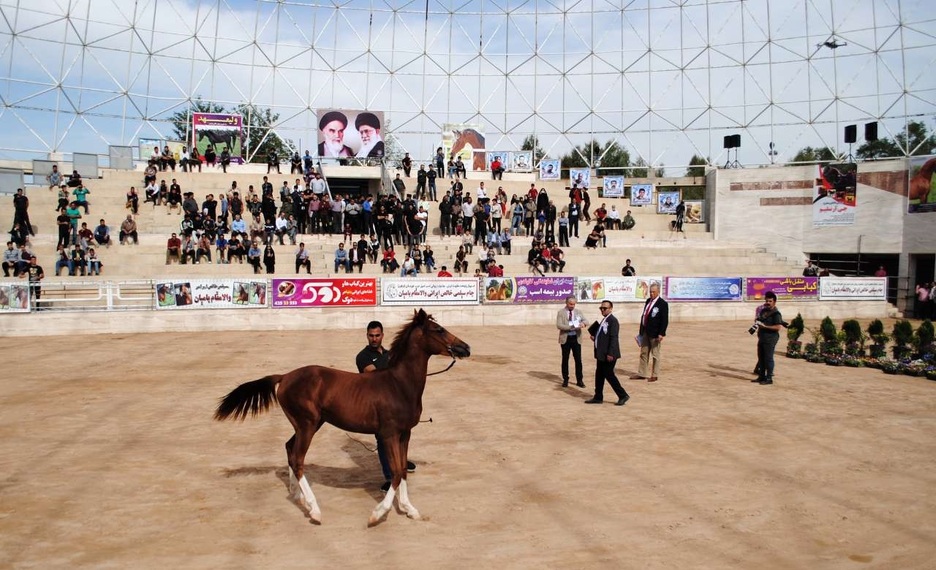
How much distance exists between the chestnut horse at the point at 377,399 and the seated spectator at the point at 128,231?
24.2 metres

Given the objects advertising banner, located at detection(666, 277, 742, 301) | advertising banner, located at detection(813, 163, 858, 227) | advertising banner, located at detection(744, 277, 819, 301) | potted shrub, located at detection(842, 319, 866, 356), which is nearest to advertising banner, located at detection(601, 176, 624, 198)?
advertising banner, located at detection(813, 163, 858, 227)

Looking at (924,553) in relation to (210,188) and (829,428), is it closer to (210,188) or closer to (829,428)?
(829,428)

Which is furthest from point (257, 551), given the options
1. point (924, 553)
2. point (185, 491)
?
point (924, 553)

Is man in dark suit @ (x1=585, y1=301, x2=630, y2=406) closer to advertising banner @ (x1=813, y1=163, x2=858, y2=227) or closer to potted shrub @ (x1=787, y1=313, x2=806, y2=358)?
potted shrub @ (x1=787, y1=313, x2=806, y2=358)

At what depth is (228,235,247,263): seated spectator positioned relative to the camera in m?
27.2

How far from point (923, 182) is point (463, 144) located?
26.3 m

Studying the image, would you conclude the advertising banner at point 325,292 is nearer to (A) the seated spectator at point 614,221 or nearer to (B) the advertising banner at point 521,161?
(A) the seated spectator at point 614,221

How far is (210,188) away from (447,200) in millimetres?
12524

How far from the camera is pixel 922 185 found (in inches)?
1325

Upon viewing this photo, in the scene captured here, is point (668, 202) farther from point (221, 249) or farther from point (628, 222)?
point (221, 249)

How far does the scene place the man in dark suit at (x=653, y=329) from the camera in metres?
14.3

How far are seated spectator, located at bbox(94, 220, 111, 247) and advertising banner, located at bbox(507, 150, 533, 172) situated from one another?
25.2 meters

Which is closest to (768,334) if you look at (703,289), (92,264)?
(703,289)

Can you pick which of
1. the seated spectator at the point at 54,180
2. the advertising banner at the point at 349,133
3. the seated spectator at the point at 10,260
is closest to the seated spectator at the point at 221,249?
the seated spectator at the point at 10,260
